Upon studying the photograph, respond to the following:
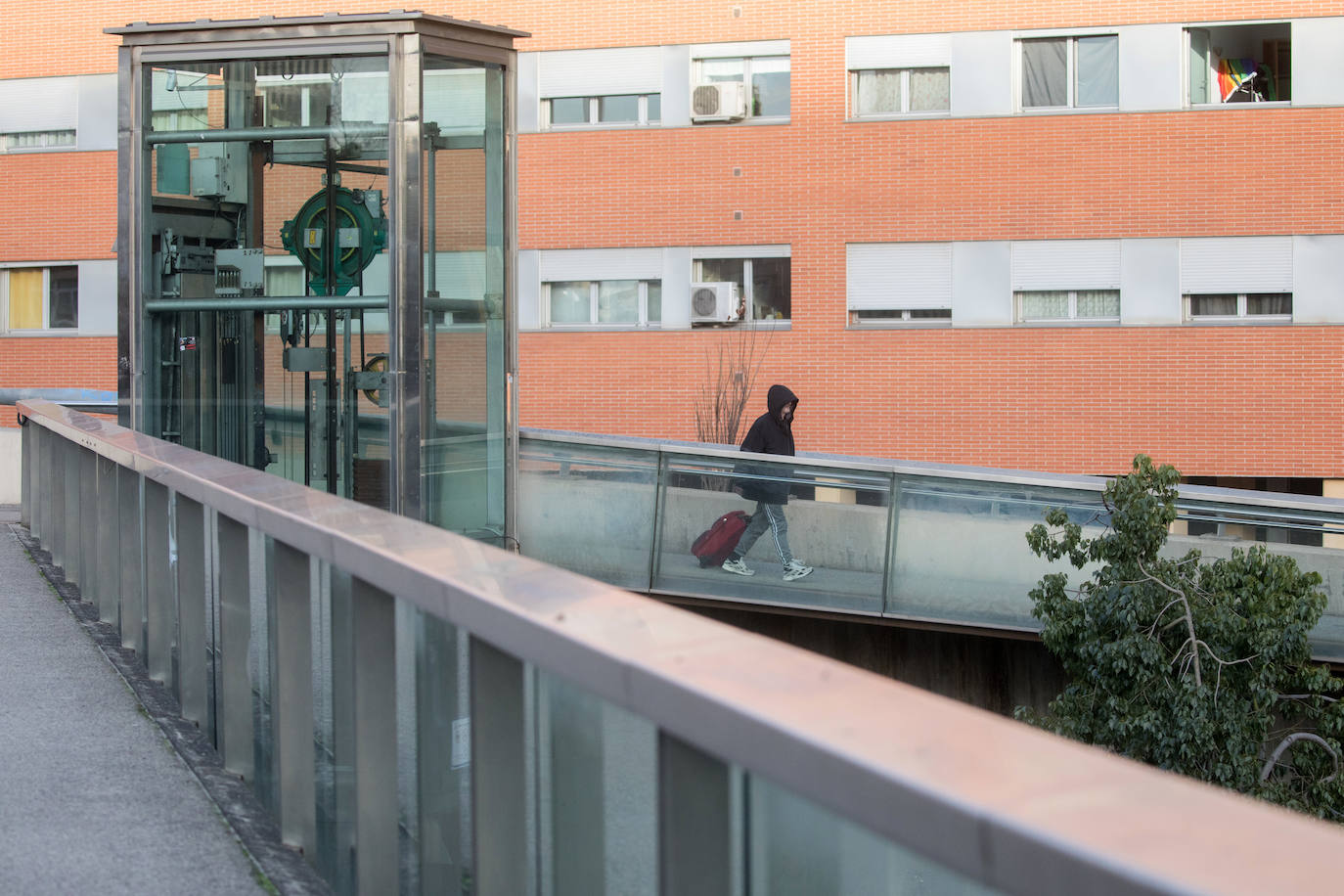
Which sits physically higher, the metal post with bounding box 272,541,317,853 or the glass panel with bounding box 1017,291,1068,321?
the glass panel with bounding box 1017,291,1068,321

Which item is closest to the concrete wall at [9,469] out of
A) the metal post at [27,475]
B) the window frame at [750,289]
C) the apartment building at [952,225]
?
the metal post at [27,475]

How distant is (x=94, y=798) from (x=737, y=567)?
7406 millimetres

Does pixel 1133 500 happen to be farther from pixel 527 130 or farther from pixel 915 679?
pixel 527 130

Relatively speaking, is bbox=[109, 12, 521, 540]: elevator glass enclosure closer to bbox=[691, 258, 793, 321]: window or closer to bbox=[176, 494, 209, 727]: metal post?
bbox=[176, 494, 209, 727]: metal post

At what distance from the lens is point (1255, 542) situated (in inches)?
379

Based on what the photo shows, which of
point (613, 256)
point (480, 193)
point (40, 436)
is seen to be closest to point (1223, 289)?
point (613, 256)

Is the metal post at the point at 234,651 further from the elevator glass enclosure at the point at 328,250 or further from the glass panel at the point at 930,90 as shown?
the glass panel at the point at 930,90

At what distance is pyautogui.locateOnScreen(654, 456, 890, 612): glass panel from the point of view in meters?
10.6

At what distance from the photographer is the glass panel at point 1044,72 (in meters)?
20.7

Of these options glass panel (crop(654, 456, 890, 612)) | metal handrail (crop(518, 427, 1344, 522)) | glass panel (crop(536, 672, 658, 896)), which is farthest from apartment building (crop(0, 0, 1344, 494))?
glass panel (crop(536, 672, 658, 896))

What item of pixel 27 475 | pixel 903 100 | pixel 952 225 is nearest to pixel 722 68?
pixel 903 100

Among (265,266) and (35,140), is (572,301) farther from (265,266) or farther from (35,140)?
(265,266)

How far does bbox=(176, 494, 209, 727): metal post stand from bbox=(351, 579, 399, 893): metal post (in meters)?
1.53

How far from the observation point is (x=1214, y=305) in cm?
2041
